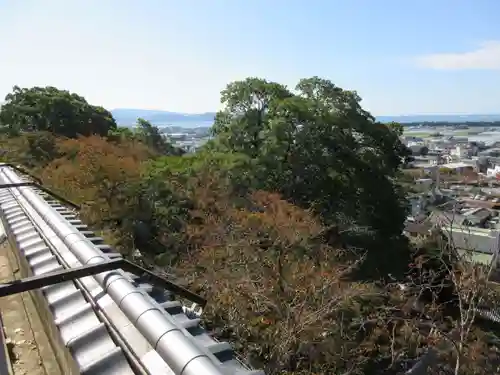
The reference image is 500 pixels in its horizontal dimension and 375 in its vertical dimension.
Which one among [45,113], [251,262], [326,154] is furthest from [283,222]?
[45,113]

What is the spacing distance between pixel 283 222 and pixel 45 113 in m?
19.8

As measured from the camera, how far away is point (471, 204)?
147 feet

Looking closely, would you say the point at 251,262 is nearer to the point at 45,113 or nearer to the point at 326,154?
the point at 326,154

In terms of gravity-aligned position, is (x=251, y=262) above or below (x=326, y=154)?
below

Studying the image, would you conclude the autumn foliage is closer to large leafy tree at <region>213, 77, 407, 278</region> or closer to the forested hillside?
the forested hillside

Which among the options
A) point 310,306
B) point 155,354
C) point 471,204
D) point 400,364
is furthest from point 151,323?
point 471,204

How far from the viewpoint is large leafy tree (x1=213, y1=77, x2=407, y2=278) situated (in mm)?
15758

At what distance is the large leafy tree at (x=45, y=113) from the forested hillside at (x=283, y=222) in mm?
1843

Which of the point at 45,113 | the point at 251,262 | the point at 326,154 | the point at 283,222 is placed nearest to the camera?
the point at 251,262

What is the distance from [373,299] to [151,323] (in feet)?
34.3

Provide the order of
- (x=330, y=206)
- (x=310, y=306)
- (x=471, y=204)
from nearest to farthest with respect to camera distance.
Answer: (x=310, y=306), (x=330, y=206), (x=471, y=204)

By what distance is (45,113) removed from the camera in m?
25.1

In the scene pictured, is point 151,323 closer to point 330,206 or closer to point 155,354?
point 155,354

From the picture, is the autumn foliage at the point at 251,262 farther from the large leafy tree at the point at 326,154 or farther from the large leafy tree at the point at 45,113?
the large leafy tree at the point at 45,113
